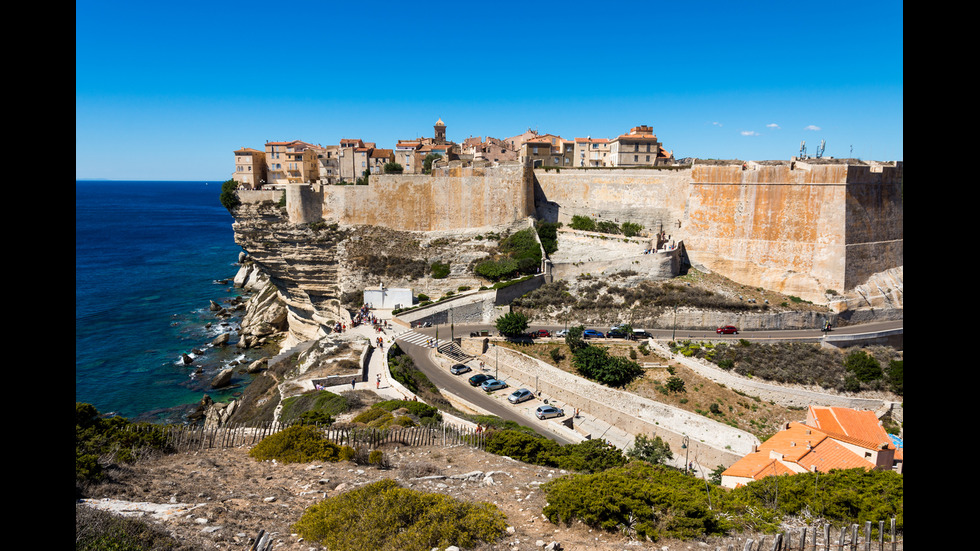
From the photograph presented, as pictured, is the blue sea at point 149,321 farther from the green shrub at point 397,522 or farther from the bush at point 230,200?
the bush at point 230,200

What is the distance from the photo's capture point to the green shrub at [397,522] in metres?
7.00

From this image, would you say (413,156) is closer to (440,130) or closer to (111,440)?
(440,130)

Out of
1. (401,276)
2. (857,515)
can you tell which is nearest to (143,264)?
(401,276)

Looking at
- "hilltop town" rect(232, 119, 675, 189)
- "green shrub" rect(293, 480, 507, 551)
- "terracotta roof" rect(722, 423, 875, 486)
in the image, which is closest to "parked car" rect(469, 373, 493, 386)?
"terracotta roof" rect(722, 423, 875, 486)

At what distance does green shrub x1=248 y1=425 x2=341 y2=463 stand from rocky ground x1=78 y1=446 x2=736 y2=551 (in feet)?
0.72

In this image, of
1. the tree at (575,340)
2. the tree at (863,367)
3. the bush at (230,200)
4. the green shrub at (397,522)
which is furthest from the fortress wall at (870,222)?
the bush at (230,200)

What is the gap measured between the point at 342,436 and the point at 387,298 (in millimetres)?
19632

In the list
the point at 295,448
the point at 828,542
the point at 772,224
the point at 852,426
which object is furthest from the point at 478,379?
Result: the point at 772,224

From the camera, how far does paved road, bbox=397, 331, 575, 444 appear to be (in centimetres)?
2017

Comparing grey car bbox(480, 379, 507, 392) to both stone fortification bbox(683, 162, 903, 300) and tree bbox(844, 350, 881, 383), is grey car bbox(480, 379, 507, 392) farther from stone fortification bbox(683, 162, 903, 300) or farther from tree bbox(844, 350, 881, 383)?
stone fortification bbox(683, 162, 903, 300)

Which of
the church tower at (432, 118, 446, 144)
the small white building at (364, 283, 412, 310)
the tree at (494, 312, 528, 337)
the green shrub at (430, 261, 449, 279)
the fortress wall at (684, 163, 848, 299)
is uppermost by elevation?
the church tower at (432, 118, 446, 144)

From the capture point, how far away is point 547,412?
69.0 ft

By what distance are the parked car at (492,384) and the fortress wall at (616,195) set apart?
17.4 metres
